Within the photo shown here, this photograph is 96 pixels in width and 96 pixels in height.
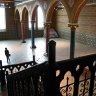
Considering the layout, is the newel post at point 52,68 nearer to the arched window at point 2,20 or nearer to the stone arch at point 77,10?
the stone arch at point 77,10

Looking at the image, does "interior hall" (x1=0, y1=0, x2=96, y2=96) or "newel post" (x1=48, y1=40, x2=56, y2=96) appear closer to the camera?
"newel post" (x1=48, y1=40, x2=56, y2=96)

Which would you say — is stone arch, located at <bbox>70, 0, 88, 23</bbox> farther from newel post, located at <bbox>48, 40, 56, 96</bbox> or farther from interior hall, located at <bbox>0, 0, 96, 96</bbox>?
newel post, located at <bbox>48, 40, 56, 96</bbox>

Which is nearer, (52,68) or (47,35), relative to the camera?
(52,68)

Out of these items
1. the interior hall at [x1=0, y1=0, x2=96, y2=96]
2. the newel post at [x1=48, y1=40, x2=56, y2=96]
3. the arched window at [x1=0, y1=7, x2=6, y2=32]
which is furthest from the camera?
the arched window at [x1=0, y1=7, x2=6, y2=32]

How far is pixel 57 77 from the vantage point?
1.77 meters

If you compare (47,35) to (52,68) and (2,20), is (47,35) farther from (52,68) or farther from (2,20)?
(52,68)

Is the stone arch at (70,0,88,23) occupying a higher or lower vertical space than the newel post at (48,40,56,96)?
higher

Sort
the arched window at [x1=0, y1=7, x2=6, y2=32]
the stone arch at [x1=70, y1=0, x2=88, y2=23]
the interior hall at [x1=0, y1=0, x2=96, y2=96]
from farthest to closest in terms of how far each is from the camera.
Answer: the arched window at [x1=0, y1=7, x2=6, y2=32], the stone arch at [x1=70, y1=0, x2=88, y2=23], the interior hall at [x1=0, y1=0, x2=96, y2=96]

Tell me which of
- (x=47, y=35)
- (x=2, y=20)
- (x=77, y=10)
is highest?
(x=77, y=10)

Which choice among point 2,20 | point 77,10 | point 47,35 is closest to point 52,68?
point 77,10

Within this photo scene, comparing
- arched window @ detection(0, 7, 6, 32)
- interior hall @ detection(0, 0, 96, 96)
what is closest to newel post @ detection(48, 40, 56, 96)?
interior hall @ detection(0, 0, 96, 96)

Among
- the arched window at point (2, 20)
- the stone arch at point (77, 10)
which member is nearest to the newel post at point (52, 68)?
the stone arch at point (77, 10)

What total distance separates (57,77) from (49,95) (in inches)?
7.3

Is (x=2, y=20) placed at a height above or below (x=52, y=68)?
above
